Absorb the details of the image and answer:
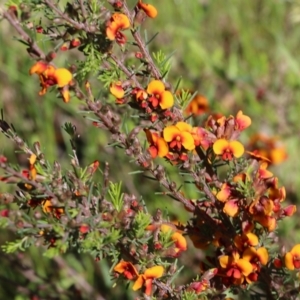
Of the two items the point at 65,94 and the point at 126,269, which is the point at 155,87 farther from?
the point at 126,269

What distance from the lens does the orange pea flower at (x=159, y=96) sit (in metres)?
1.60

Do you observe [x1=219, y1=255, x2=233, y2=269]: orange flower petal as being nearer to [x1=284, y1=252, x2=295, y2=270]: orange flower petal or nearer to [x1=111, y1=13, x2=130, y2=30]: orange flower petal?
[x1=284, y1=252, x2=295, y2=270]: orange flower petal

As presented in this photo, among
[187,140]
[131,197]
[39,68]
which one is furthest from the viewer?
[131,197]

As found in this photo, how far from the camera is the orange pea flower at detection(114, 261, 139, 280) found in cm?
156

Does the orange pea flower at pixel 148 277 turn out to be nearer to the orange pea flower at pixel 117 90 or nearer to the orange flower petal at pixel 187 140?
the orange flower petal at pixel 187 140

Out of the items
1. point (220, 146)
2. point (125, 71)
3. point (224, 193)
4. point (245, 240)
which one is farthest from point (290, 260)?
point (125, 71)

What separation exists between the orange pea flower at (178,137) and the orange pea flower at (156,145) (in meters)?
0.02

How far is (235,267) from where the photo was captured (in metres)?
1.66

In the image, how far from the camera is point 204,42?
4352 millimetres

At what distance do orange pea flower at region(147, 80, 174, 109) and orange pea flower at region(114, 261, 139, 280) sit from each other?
429 millimetres

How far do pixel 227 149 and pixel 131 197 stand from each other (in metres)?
0.30

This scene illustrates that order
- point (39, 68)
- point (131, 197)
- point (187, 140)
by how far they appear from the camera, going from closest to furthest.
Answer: point (39, 68) < point (187, 140) < point (131, 197)

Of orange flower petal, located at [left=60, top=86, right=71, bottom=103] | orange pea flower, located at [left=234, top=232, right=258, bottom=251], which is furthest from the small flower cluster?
orange pea flower, located at [left=234, top=232, right=258, bottom=251]

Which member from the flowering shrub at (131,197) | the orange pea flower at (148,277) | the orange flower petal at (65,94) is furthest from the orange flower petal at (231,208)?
the orange flower petal at (65,94)
